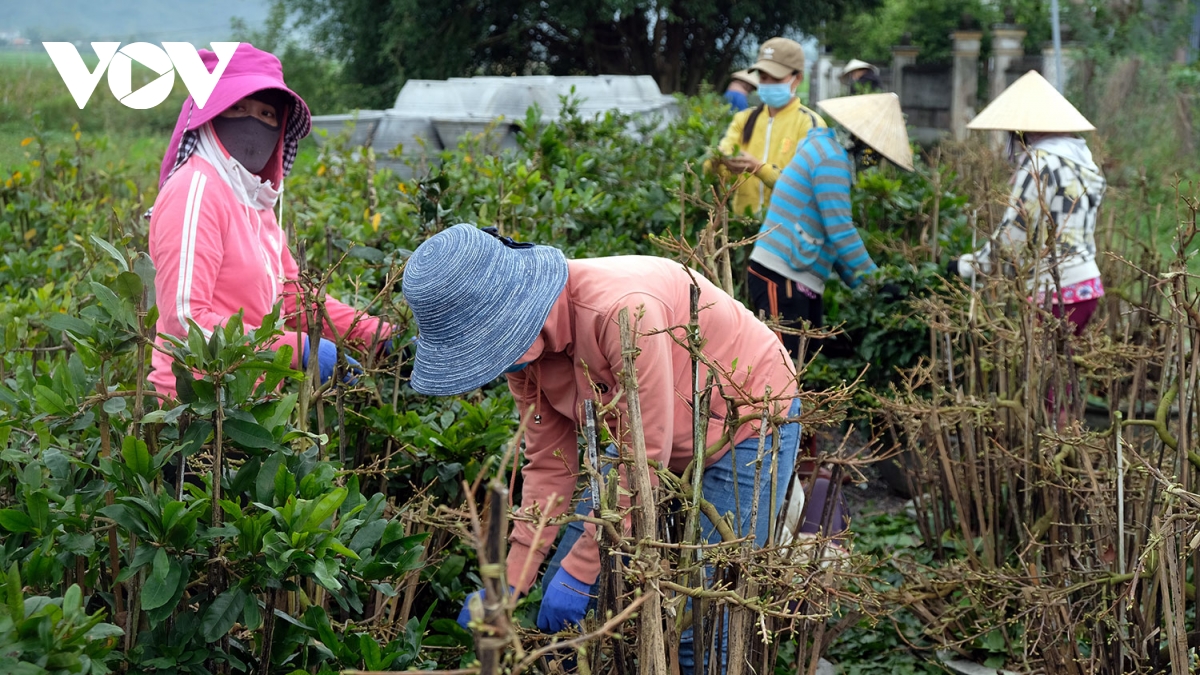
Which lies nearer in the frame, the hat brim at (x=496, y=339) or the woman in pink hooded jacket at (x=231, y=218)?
the hat brim at (x=496, y=339)

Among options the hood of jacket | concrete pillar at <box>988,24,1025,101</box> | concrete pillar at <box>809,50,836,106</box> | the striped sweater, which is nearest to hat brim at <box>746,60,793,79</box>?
the striped sweater

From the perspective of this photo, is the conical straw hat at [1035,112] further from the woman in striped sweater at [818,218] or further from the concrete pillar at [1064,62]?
the concrete pillar at [1064,62]

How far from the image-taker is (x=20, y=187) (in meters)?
5.44

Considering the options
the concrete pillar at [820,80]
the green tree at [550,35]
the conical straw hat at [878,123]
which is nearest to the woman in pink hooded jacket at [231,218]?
the conical straw hat at [878,123]

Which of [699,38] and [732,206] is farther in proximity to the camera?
[699,38]

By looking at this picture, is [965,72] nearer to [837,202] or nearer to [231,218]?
[837,202]

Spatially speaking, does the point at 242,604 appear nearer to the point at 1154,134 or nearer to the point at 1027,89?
the point at 1027,89

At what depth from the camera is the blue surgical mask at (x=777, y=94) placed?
5051mm

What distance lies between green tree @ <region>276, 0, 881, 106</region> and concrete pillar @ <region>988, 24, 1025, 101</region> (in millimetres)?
3060

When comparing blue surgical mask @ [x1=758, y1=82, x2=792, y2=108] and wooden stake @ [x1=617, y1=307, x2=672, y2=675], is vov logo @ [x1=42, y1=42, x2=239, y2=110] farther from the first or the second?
blue surgical mask @ [x1=758, y1=82, x2=792, y2=108]

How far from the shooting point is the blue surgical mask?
5051mm

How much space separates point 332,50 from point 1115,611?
20.5 metres

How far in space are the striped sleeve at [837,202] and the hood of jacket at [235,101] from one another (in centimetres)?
202

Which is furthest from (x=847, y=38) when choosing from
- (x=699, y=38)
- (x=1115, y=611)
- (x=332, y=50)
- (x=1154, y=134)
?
(x=1115, y=611)
